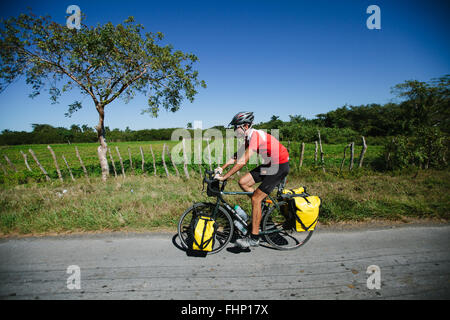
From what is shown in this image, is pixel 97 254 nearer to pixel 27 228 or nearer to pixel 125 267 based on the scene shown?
pixel 125 267

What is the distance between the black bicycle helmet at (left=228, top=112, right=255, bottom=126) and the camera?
3037 mm

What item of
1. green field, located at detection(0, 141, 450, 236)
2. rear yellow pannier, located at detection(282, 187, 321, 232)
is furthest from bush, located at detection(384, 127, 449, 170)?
rear yellow pannier, located at detection(282, 187, 321, 232)

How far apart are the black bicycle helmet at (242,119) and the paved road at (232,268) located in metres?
2.21

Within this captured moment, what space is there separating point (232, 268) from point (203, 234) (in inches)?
25.4

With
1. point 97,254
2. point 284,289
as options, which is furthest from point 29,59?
point 284,289

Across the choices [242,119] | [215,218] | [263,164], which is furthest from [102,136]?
[263,164]

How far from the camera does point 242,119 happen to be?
3.05 metres

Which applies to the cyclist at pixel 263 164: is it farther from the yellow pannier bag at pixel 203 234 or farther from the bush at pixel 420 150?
the bush at pixel 420 150

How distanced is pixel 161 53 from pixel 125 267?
7.97m

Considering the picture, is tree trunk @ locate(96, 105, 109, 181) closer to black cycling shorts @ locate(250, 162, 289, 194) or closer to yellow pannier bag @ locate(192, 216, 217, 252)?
yellow pannier bag @ locate(192, 216, 217, 252)

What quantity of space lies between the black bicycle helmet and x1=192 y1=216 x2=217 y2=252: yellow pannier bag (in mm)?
1657

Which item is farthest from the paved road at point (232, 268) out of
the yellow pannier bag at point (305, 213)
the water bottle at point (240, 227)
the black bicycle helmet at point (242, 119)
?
the black bicycle helmet at point (242, 119)

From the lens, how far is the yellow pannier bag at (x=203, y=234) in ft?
9.28
